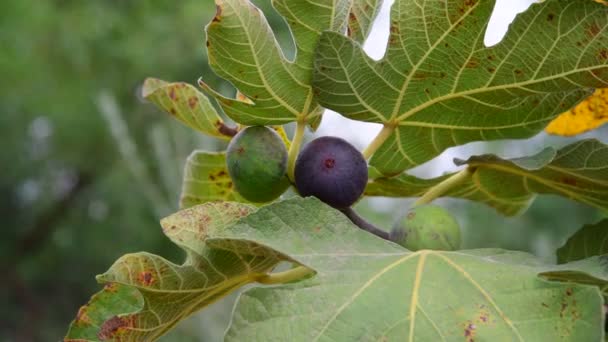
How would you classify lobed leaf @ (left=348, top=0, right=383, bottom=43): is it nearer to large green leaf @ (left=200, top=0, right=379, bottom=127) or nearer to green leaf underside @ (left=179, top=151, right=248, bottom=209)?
large green leaf @ (left=200, top=0, right=379, bottom=127)

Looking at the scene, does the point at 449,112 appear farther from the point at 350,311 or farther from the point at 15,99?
the point at 15,99

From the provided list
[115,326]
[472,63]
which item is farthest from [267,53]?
[115,326]

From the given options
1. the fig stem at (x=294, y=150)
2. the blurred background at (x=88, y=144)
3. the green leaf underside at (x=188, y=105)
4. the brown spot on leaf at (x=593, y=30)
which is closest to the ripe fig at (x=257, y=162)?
the fig stem at (x=294, y=150)

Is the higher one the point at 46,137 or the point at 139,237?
the point at 46,137

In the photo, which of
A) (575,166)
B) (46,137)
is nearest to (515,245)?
(46,137)

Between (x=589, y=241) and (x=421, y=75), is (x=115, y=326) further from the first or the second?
(x=589, y=241)

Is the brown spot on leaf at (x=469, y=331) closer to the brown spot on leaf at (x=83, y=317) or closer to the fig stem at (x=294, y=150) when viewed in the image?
the fig stem at (x=294, y=150)

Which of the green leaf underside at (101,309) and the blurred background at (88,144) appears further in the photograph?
the blurred background at (88,144)

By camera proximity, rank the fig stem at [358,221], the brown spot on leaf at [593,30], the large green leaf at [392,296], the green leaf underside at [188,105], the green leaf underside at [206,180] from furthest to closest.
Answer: the green leaf underside at [206,180], the green leaf underside at [188,105], the fig stem at [358,221], the brown spot on leaf at [593,30], the large green leaf at [392,296]
